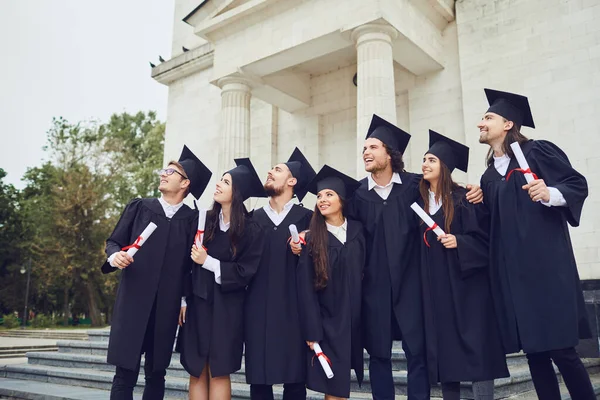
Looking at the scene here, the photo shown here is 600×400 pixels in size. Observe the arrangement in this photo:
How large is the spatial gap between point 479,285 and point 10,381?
325 inches

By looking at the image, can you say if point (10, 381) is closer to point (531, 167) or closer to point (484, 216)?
point (484, 216)

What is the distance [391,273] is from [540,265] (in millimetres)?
1249

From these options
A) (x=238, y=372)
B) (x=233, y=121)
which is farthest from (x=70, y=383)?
(x=233, y=121)

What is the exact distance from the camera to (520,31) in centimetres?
1302

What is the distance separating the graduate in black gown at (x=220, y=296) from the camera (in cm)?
444

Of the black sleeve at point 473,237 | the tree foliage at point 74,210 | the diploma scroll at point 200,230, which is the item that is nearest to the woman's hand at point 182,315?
the diploma scroll at point 200,230

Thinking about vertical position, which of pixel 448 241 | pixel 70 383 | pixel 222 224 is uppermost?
pixel 222 224

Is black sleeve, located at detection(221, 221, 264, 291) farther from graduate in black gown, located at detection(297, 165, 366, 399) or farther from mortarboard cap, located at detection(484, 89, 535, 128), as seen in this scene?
mortarboard cap, located at detection(484, 89, 535, 128)

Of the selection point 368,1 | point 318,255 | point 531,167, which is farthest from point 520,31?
point 318,255

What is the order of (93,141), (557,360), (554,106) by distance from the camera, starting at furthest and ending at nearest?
1. (93,141)
2. (554,106)
3. (557,360)

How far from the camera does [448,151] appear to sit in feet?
15.9

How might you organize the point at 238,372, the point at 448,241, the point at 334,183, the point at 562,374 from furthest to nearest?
the point at 238,372, the point at 334,183, the point at 448,241, the point at 562,374

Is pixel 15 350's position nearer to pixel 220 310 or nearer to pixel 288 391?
pixel 220 310

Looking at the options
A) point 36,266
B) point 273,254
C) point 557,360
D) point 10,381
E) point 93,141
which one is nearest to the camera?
point 557,360
